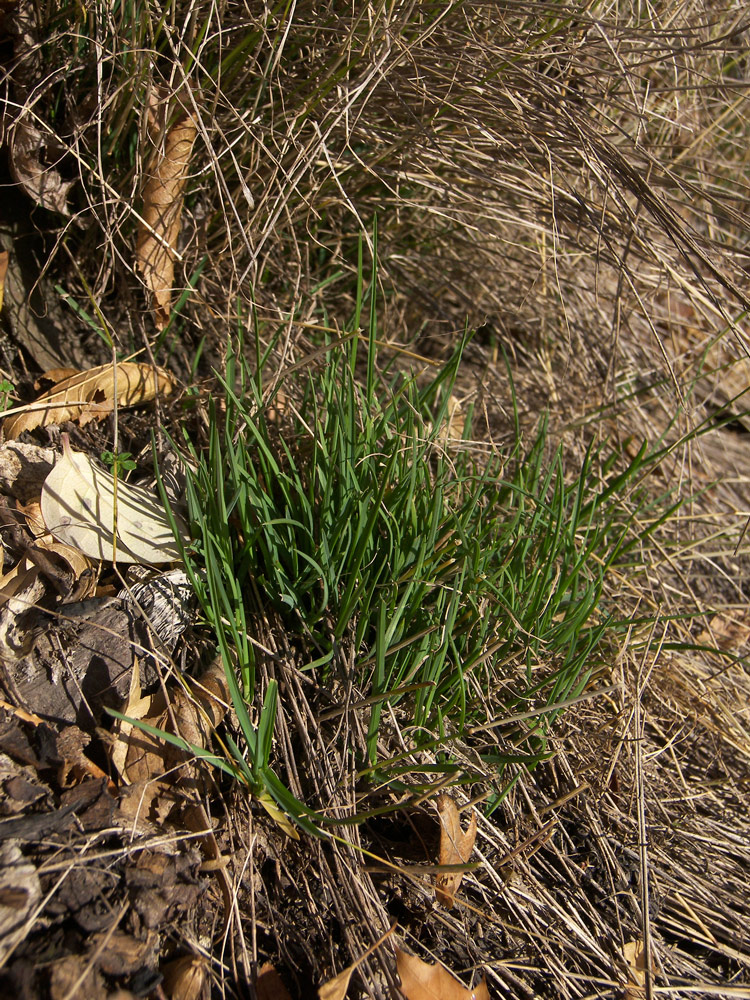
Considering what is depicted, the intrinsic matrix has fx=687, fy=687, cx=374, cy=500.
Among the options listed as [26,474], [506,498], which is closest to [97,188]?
[26,474]

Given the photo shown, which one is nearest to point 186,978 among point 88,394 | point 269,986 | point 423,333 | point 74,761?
point 269,986

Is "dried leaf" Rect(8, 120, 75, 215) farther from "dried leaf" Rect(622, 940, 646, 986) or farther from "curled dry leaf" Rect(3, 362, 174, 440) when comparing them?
"dried leaf" Rect(622, 940, 646, 986)

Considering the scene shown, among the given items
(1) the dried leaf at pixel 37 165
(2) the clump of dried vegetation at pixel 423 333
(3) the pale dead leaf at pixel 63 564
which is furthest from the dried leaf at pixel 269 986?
(1) the dried leaf at pixel 37 165

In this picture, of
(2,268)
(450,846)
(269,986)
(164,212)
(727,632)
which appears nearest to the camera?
(269,986)

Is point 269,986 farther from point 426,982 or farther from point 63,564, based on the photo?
point 63,564

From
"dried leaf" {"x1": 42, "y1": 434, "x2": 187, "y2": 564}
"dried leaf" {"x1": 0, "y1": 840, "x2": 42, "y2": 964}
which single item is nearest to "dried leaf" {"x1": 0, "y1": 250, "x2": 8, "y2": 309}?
"dried leaf" {"x1": 42, "y1": 434, "x2": 187, "y2": 564}

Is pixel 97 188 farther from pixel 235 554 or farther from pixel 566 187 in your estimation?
pixel 566 187

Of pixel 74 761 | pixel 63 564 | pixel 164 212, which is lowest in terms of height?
pixel 74 761

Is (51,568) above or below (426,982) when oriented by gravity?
above
